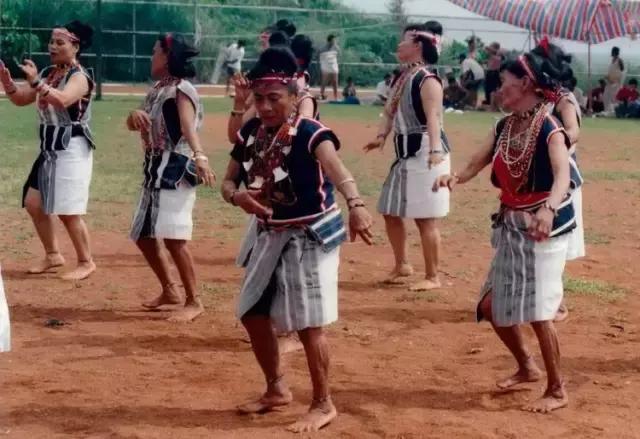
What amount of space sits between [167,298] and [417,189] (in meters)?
2.14

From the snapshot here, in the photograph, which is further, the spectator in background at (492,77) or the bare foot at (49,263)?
the spectator in background at (492,77)

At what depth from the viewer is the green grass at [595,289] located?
9641 mm

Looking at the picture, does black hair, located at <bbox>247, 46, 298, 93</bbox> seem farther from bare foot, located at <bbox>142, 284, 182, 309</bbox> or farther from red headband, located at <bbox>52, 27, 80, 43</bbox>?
red headband, located at <bbox>52, 27, 80, 43</bbox>

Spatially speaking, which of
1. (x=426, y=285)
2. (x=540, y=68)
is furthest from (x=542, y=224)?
(x=426, y=285)

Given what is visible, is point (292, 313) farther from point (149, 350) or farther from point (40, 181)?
point (40, 181)

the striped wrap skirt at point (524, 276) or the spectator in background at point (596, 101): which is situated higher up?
the striped wrap skirt at point (524, 276)

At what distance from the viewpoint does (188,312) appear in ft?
28.0

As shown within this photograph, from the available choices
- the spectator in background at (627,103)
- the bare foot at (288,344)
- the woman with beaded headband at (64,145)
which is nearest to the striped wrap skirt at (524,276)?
the bare foot at (288,344)

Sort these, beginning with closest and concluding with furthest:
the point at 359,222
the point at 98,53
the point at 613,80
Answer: the point at 359,222, the point at 613,80, the point at 98,53

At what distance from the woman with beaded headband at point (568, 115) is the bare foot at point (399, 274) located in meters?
1.48

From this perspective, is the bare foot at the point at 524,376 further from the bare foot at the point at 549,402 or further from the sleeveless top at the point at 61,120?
the sleeveless top at the point at 61,120

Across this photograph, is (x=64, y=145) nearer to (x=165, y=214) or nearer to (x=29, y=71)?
(x=29, y=71)

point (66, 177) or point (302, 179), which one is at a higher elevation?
point (302, 179)

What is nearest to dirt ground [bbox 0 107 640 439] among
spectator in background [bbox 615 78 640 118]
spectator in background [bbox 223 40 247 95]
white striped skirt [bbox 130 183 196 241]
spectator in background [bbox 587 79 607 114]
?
white striped skirt [bbox 130 183 196 241]
